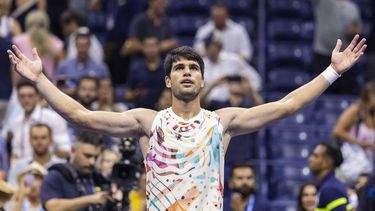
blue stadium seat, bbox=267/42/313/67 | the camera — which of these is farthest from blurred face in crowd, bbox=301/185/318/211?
blue stadium seat, bbox=267/42/313/67

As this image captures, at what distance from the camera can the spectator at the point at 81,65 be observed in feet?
47.9

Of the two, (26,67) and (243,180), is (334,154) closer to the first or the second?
(243,180)

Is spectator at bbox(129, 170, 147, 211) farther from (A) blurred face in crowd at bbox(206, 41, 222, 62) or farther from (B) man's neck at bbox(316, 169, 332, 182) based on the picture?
(A) blurred face in crowd at bbox(206, 41, 222, 62)

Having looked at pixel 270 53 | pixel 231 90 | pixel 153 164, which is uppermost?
pixel 270 53

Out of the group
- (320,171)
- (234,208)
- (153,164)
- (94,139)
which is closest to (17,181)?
(94,139)

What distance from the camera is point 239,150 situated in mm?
13711

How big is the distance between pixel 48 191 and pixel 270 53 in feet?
22.5

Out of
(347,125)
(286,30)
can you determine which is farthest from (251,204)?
(286,30)

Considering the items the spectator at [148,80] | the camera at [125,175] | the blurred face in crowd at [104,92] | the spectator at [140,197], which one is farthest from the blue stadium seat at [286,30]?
the camera at [125,175]

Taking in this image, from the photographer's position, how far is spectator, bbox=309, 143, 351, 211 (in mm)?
10750

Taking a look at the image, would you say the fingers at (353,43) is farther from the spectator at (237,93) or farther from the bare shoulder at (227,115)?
the spectator at (237,93)

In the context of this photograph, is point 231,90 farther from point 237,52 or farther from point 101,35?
point 101,35

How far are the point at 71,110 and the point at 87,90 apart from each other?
18.8 ft

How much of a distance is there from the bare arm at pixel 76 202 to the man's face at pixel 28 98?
273cm
